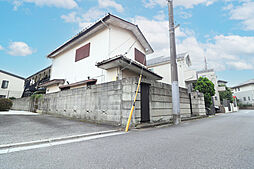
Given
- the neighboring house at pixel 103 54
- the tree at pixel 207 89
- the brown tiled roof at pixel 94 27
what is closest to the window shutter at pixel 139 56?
the neighboring house at pixel 103 54

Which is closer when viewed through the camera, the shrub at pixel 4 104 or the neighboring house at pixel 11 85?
the shrub at pixel 4 104

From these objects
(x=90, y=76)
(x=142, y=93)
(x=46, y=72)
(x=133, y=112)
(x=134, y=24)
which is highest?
(x=134, y=24)

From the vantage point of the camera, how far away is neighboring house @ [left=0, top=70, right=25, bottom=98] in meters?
24.6

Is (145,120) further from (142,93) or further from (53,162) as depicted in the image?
(53,162)

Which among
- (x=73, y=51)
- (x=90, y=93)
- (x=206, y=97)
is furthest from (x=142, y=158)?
(x=206, y=97)

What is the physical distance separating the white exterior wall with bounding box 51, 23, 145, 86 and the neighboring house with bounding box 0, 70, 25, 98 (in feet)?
64.1

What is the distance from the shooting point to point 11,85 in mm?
26547

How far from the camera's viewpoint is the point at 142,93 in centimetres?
611

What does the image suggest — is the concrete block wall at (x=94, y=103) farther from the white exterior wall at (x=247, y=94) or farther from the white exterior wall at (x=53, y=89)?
the white exterior wall at (x=247, y=94)

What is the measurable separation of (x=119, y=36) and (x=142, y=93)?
265 inches

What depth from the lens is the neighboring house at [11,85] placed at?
80.6ft

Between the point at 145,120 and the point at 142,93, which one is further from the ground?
the point at 142,93

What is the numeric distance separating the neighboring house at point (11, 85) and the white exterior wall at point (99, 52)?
19.5 m

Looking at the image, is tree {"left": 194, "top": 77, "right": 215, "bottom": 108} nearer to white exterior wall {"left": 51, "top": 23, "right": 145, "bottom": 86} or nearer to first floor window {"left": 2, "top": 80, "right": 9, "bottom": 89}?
white exterior wall {"left": 51, "top": 23, "right": 145, "bottom": 86}
